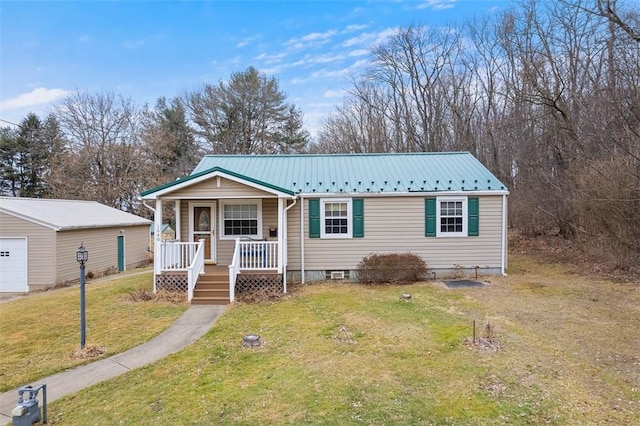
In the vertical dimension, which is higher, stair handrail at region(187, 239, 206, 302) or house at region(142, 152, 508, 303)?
house at region(142, 152, 508, 303)

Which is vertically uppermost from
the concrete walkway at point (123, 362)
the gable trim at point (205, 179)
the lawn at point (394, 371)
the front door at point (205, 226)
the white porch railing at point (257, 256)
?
the gable trim at point (205, 179)

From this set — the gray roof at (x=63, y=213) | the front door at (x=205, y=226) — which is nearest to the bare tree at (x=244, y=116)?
the gray roof at (x=63, y=213)

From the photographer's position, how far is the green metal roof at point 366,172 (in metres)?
11.6

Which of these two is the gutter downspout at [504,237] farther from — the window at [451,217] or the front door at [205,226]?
the front door at [205,226]

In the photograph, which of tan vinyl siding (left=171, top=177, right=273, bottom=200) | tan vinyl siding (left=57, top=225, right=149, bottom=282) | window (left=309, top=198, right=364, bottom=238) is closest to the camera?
tan vinyl siding (left=171, top=177, right=273, bottom=200)

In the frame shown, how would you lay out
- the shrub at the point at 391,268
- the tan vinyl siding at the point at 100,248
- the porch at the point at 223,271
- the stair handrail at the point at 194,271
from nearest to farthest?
the stair handrail at the point at 194,271, the porch at the point at 223,271, the shrub at the point at 391,268, the tan vinyl siding at the point at 100,248

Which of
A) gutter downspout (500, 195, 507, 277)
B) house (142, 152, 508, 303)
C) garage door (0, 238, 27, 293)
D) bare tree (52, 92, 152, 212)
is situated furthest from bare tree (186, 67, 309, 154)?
gutter downspout (500, 195, 507, 277)

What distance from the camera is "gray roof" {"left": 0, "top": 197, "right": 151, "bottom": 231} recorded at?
12.8 metres

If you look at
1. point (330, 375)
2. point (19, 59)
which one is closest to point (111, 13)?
point (19, 59)

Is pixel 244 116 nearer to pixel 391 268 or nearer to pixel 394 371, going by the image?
pixel 391 268

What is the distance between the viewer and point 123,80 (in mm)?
26406

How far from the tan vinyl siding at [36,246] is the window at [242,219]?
22.6 feet

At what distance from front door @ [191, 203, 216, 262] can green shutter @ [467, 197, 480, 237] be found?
27.7ft

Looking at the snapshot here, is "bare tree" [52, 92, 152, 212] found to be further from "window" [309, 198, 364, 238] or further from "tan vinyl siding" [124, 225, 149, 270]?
"window" [309, 198, 364, 238]
